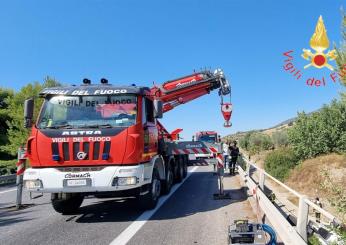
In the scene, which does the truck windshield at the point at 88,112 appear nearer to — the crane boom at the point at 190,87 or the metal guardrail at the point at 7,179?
the crane boom at the point at 190,87

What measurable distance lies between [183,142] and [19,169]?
15.7ft

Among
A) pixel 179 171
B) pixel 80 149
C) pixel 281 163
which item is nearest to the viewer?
pixel 80 149

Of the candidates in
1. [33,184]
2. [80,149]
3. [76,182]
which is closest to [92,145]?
[80,149]

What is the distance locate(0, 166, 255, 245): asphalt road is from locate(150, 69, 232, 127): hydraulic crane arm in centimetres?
543

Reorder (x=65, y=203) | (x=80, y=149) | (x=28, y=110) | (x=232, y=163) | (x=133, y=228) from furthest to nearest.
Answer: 1. (x=232, y=163)
2. (x=65, y=203)
3. (x=28, y=110)
4. (x=80, y=149)
5. (x=133, y=228)

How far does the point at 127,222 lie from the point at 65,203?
6.72 ft

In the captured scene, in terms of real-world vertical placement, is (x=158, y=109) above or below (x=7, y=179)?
above

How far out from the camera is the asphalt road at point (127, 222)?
6.83 meters

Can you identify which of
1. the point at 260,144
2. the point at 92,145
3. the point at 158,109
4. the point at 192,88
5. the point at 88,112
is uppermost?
the point at 192,88

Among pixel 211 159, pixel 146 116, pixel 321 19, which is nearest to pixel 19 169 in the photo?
pixel 146 116

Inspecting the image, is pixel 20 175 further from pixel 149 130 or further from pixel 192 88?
pixel 192 88

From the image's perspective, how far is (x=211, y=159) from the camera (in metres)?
11.8

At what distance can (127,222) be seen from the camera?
8234 mm

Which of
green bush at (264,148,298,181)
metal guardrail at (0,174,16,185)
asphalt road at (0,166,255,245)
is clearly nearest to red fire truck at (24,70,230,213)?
asphalt road at (0,166,255,245)
